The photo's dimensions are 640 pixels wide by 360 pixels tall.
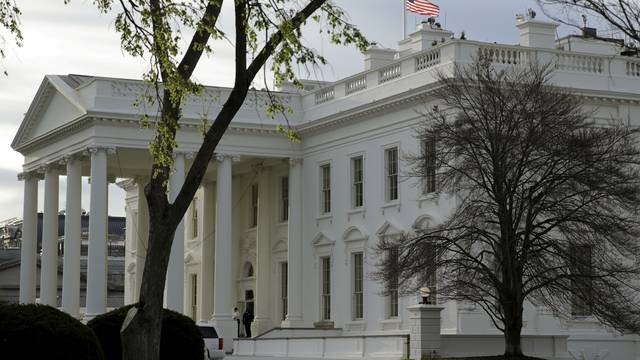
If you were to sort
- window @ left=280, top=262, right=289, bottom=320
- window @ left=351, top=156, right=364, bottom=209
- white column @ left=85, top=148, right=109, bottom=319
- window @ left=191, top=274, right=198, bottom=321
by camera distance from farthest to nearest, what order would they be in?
window @ left=191, top=274, right=198, bottom=321
window @ left=280, top=262, right=289, bottom=320
white column @ left=85, top=148, right=109, bottom=319
window @ left=351, top=156, right=364, bottom=209

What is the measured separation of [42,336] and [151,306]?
174 centimetres

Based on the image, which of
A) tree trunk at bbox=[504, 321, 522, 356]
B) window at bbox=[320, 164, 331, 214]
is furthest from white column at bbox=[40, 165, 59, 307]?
tree trunk at bbox=[504, 321, 522, 356]

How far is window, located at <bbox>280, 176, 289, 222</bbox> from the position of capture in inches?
2359

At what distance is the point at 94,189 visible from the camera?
5494cm

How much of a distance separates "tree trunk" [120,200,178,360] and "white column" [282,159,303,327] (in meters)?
35.7

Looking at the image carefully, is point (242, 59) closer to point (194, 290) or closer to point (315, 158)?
point (315, 158)

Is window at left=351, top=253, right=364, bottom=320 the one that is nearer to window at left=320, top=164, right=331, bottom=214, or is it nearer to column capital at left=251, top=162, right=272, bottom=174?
window at left=320, top=164, right=331, bottom=214

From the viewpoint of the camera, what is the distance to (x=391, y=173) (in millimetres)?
51344

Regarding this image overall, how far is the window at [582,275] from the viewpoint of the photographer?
118 feet

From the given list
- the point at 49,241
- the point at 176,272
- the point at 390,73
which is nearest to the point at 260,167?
the point at 176,272

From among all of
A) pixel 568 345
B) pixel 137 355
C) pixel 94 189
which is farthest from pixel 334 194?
pixel 137 355

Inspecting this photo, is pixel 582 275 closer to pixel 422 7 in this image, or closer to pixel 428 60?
pixel 428 60

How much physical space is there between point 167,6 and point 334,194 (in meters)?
35.3

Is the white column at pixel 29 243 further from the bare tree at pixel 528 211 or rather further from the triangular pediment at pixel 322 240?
the bare tree at pixel 528 211
